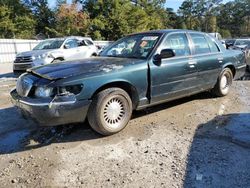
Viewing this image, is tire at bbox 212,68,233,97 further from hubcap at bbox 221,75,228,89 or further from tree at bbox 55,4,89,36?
tree at bbox 55,4,89,36

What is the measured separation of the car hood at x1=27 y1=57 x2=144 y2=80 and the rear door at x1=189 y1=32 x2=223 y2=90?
164 centimetres

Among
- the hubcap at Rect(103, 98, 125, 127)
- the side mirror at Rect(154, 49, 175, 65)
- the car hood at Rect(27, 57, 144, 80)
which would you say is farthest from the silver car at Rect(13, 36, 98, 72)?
the hubcap at Rect(103, 98, 125, 127)

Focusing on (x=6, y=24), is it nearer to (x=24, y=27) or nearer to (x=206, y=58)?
(x=24, y=27)

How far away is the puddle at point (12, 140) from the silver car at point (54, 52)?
6.53 m

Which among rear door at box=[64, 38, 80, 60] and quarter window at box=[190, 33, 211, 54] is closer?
quarter window at box=[190, 33, 211, 54]

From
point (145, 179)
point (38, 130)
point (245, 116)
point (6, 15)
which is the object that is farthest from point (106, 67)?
point (6, 15)

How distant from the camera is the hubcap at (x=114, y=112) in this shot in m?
4.69

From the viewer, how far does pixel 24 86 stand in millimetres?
4574

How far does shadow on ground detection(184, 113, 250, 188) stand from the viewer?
132 inches

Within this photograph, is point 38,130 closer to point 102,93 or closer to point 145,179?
point 102,93

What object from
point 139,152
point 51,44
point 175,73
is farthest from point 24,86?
point 51,44

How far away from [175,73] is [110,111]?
1.58 meters

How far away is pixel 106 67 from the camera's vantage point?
15.6 feet

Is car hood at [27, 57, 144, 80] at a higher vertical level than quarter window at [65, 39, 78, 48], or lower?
lower
